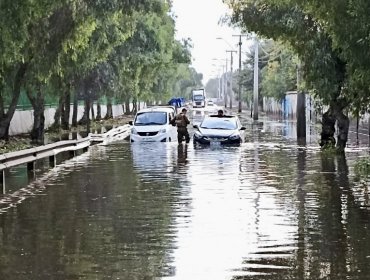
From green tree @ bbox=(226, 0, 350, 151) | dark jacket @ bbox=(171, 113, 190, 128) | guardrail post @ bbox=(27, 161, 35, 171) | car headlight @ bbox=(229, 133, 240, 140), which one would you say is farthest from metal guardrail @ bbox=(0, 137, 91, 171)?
green tree @ bbox=(226, 0, 350, 151)

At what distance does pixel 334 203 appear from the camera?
13812mm

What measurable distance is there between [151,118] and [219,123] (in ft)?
12.5

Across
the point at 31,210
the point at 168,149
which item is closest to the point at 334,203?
the point at 31,210

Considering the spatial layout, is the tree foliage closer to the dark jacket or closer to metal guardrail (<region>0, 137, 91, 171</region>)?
metal guardrail (<region>0, 137, 91, 171</region>)

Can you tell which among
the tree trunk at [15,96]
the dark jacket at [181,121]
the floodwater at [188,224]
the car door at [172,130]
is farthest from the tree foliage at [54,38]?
the car door at [172,130]

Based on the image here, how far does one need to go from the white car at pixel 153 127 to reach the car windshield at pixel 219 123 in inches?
80.8

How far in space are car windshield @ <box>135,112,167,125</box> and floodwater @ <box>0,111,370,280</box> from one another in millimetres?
14059

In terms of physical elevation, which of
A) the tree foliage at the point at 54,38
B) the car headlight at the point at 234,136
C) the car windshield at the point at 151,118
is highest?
the tree foliage at the point at 54,38

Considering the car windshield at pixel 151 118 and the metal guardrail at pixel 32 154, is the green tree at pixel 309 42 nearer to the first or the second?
the metal guardrail at pixel 32 154

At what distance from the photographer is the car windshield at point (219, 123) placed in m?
32.8

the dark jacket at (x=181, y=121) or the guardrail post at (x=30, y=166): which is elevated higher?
the dark jacket at (x=181, y=121)

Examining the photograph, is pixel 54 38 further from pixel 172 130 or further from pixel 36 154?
pixel 172 130

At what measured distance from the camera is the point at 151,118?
35.6 m

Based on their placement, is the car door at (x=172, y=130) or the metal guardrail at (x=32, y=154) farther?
the car door at (x=172, y=130)
